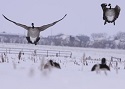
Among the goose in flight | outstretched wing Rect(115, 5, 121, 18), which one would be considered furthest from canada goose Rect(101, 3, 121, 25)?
the goose in flight

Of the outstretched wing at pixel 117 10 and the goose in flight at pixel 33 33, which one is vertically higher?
the outstretched wing at pixel 117 10

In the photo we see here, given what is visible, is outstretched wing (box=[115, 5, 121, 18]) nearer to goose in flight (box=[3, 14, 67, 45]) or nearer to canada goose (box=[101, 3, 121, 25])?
canada goose (box=[101, 3, 121, 25])

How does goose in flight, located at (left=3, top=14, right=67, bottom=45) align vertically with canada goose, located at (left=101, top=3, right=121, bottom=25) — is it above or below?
below

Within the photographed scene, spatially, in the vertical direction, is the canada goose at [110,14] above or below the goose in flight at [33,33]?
above

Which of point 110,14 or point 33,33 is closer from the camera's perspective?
point 110,14

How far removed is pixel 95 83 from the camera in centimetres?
464

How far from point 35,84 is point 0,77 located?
0.89 m

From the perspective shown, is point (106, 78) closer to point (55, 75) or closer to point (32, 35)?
point (55, 75)

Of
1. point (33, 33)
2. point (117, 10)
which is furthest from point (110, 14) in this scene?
point (33, 33)

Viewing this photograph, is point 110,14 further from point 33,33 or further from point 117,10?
point 33,33

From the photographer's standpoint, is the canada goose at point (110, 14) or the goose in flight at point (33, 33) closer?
the canada goose at point (110, 14)

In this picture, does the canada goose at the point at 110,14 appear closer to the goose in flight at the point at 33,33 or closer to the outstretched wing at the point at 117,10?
the outstretched wing at the point at 117,10

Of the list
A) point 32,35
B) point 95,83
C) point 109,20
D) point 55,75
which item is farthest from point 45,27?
point 95,83

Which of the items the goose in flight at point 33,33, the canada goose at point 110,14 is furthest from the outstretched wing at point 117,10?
the goose in flight at point 33,33
